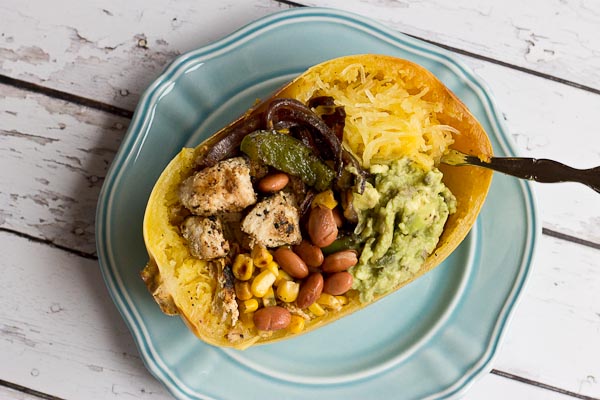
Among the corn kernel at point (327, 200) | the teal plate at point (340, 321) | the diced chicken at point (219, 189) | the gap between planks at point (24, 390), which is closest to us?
the diced chicken at point (219, 189)

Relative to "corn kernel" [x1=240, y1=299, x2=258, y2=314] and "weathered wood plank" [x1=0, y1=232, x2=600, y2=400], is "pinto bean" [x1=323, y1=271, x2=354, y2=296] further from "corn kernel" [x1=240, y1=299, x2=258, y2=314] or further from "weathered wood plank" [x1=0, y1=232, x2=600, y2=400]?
"weathered wood plank" [x1=0, y1=232, x2=600, y2=400]

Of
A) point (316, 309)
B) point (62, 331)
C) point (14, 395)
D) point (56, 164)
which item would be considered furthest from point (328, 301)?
point (14, 395)

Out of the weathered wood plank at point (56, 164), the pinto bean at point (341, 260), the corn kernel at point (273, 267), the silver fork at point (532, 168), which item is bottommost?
the weathered wood plank at point (56, 164)

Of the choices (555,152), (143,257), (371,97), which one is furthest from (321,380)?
(555,152)

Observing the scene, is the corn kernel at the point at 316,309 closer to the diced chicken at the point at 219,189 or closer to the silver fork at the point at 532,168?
the diced chicken at the point at 219,189

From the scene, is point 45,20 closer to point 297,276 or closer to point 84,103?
point 84,103

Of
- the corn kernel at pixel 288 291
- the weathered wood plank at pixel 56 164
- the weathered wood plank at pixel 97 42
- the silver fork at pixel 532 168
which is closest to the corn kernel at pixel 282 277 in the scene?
the corn kernel at pixel 288 291

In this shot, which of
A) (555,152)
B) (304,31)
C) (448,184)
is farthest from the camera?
(555,152)
